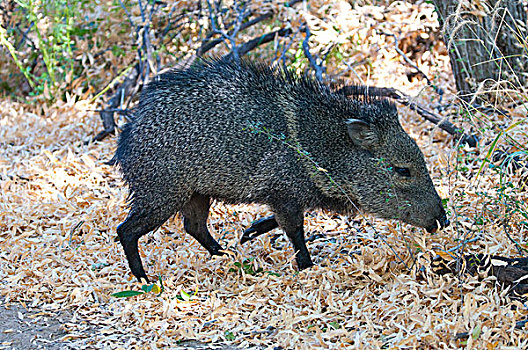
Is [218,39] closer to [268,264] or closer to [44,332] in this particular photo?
[268,264]

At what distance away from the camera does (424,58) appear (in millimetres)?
6508

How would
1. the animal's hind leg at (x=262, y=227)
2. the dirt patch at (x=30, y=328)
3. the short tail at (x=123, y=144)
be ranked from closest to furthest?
1. the dirt patch at (x=30, y=328)
2. the short tail at (x=123, y=144)
3. the animal's hind leg at (x=262, y=227)

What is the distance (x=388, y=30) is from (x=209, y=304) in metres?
3.90

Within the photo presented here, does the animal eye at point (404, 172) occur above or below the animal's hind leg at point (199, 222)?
above

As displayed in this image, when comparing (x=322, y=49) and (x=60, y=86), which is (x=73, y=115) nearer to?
(x=60, y=86)

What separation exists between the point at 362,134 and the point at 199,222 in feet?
3.68

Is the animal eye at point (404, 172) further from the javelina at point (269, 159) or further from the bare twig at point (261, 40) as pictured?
the bare twig at point (261, 40)

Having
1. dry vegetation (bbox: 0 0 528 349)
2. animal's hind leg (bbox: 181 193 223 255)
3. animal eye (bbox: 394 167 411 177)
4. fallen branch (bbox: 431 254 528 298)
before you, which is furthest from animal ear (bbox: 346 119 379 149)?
animal's hind leg (bbox: 181 193 223 255)

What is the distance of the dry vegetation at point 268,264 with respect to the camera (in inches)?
107

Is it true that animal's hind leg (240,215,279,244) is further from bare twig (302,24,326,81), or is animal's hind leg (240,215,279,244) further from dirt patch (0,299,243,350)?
bare twig (302,24,326,81)

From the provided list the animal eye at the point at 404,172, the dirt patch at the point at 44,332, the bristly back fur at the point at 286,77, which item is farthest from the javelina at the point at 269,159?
the dirt patch at the point at 44,332

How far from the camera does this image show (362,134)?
3334 mm

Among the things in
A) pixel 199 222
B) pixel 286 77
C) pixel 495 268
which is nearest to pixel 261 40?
pixel 286 77

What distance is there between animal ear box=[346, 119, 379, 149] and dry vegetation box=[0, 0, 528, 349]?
383 mm
